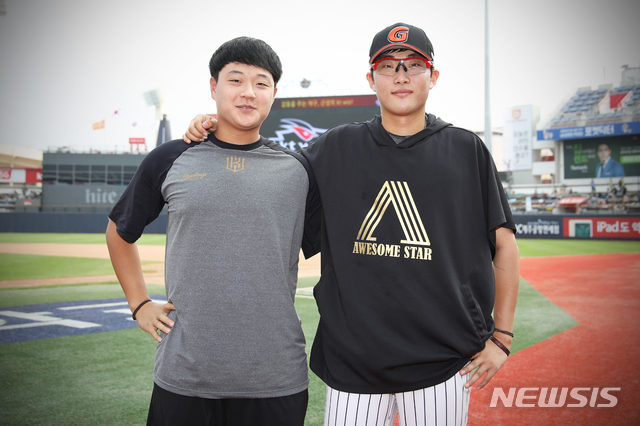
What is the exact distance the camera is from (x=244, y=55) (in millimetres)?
1982

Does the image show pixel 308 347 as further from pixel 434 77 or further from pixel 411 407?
pixel 434 77

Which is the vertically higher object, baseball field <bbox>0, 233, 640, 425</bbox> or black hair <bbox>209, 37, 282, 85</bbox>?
black hair <bbox>209, 37, 282, 85</bbox>

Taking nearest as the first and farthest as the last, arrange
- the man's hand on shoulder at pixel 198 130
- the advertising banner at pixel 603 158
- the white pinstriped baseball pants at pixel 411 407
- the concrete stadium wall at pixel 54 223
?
the white pinstriped baseball pants at pixel 411 407
the man's hand on shoulder at pixel 198 130
the concrete stadium wall at pixel 54 223
the advertising banner at pixel 603 158

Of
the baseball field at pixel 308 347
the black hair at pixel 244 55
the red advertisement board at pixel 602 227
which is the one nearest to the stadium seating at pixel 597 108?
the red advertisement board at pixel 602 227

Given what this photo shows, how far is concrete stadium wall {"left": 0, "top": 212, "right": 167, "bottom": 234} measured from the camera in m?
28.2

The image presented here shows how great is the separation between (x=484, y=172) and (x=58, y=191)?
134ft

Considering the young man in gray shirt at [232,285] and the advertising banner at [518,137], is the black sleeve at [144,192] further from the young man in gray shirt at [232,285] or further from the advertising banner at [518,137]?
the advertising banner at [518,137]

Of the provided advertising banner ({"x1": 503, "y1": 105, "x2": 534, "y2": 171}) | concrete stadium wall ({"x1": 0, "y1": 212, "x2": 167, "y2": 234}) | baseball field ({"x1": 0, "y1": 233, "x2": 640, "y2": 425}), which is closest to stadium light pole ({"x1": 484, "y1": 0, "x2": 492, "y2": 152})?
baseball field ({"x1": 0, "y1": 233, "x2": 640, "y2": 425})

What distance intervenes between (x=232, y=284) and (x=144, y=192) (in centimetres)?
61

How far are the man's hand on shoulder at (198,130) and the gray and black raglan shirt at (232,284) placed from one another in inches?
5.9

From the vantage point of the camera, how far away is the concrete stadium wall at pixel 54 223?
28.2 m

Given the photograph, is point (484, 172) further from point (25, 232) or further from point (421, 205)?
point (25, 232)

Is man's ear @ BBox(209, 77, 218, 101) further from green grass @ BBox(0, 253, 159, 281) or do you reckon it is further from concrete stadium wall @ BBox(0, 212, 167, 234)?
concrete stadium wall @ BBox(0, 212, 167, 234)

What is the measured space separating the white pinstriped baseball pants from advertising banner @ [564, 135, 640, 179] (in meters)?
43.0
